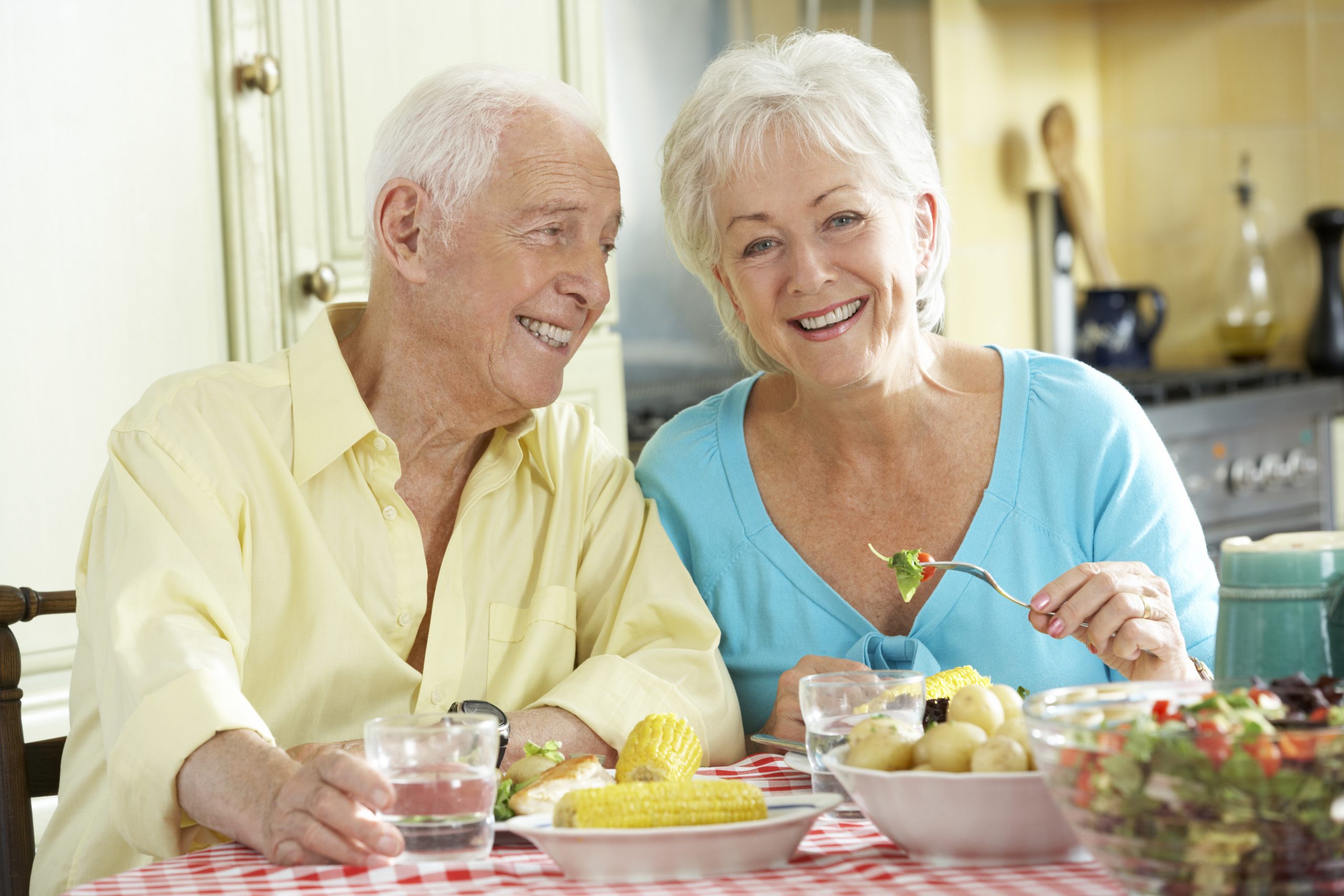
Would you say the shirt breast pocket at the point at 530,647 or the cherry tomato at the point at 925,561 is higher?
the cherry tomato at the point at 925,561

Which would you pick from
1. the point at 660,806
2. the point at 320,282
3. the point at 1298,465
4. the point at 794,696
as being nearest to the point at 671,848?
the point at 660,806

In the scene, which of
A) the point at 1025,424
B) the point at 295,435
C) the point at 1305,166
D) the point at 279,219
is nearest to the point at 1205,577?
the point at 1025,424

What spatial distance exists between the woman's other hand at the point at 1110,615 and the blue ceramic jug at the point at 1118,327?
2.76 metres

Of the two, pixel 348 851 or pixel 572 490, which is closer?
pixel 348 851

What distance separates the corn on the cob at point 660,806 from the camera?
95cm

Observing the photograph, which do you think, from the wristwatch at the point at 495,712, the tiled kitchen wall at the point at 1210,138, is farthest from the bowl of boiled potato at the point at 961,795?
the tiled kitchen wall at the point at 1210,138

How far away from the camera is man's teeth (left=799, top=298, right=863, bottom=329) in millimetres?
1604

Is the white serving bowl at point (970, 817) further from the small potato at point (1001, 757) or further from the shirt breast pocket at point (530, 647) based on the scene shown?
the shirt breast pocket at point (530, 647)

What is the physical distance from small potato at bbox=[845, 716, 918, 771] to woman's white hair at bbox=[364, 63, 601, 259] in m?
0.79

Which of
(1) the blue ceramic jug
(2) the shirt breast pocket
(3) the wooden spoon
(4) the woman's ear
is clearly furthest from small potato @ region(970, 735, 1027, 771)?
(3) the wooden spoon

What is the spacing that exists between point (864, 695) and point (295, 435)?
2.17 feet

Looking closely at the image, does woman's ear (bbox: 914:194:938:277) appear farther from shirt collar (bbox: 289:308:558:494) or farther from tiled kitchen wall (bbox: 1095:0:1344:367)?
tiled kitchen wall (bbox: 1095:0:1344:367)

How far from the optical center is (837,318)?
1.61 meters

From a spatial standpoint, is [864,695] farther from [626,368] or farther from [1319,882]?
[626,368]
